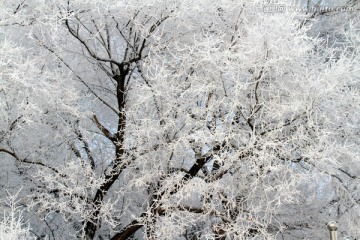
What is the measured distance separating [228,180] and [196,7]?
3366 millimetres

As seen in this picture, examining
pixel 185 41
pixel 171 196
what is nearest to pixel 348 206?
pixel 171 196

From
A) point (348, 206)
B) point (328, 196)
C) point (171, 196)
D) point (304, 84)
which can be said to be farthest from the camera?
point (328, 196)

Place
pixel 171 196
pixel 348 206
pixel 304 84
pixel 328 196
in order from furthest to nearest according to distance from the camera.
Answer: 1. pixel 328 196
2. pixel 348 206
3. pixel 171 196
4. pixel 304 84

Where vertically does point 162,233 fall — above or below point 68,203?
below

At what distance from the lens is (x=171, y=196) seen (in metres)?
8.77

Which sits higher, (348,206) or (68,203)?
(68,203)

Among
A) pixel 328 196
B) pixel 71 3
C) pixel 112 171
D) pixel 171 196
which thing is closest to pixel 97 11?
pixel 71 3

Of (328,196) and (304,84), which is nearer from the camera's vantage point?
(304,84)

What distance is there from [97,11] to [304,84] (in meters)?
4.45

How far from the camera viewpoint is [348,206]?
959 centimetres

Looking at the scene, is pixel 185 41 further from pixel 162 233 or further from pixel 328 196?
pixel 328 196

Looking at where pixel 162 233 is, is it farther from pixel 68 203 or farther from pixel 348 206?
pixel 348 206

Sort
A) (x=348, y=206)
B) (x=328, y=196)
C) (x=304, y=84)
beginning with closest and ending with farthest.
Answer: (x=304, y=84)
(x=348, y=206)
(x=328, y=196)

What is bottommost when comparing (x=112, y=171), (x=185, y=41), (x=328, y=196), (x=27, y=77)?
(x=328, y=196)
